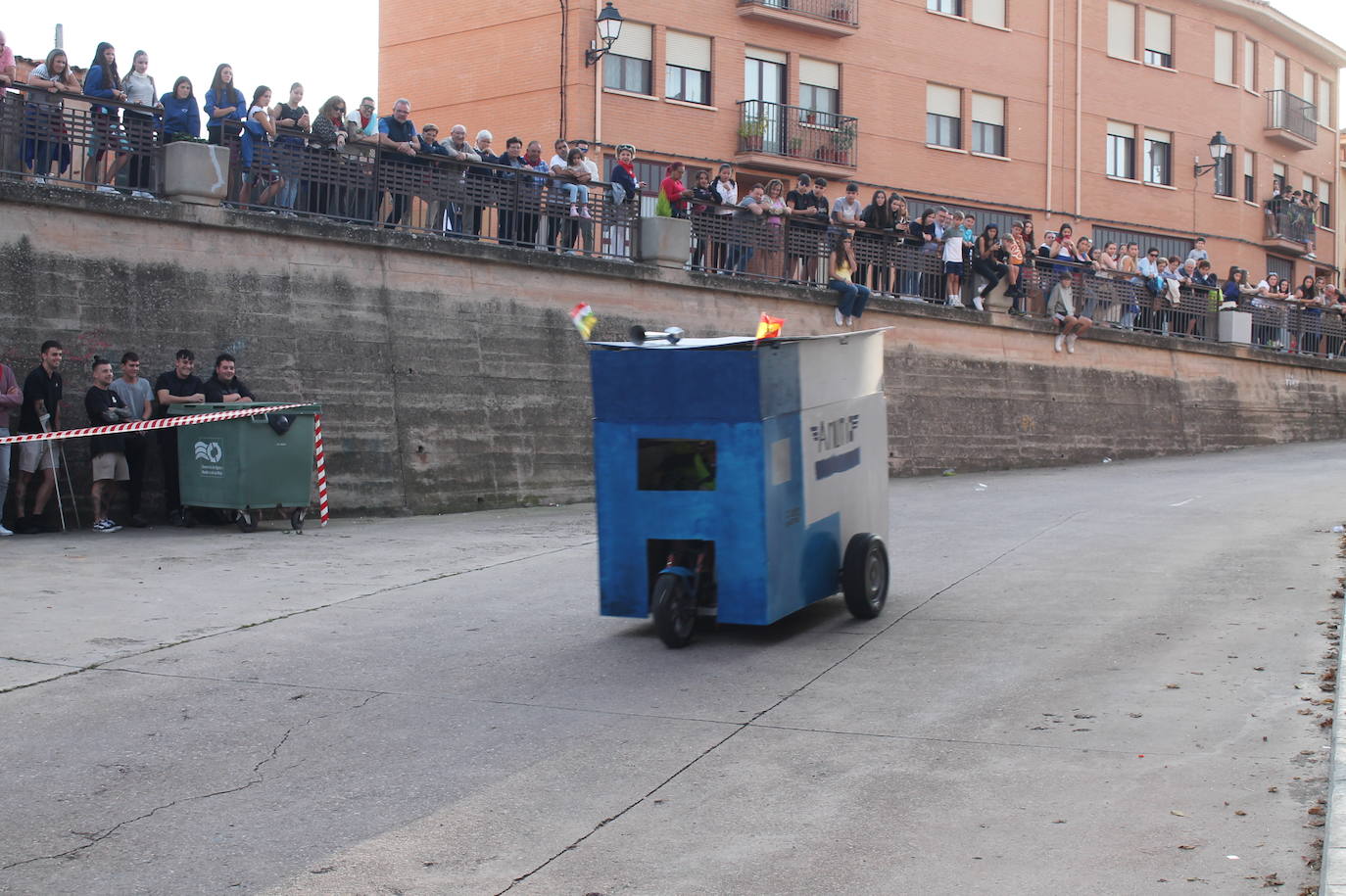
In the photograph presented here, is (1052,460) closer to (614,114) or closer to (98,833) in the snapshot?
(614,114)

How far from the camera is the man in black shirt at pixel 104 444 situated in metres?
14.4

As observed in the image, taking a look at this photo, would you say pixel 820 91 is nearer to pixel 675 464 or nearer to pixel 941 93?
pixel 941 93

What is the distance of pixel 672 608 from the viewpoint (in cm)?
909

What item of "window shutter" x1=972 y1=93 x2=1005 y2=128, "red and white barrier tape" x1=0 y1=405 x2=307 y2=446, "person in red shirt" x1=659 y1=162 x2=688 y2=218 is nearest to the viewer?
"red and white barrier tape" x1=0 y1=405 x2=307 y2=446

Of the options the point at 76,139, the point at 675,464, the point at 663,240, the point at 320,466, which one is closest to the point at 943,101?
the point at 663,240

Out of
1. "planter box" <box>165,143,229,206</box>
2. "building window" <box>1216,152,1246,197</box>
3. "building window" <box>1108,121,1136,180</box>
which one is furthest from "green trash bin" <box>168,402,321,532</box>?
"building window" <box>1216,152,1246,197</box>

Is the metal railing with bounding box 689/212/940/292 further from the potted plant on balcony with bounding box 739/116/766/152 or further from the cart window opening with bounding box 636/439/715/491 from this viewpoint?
the cart window opening with bounding box 636/439/715/491

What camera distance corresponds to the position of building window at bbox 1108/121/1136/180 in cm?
3894

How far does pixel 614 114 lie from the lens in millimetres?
29953

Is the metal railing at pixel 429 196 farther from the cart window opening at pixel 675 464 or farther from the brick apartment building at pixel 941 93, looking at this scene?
the cart window opening at pixel 675 464

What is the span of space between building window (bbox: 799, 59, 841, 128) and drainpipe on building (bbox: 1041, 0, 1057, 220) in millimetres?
7027

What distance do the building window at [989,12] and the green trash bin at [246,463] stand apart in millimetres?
25919

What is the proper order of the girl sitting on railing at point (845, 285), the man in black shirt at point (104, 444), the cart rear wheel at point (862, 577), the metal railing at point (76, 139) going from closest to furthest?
the cart rear wheel at point (862, 577) < the man in black shirt at point (104, 444) < the metal railing at point (76, 139) < the girl sitting on railing at point (845, 285)

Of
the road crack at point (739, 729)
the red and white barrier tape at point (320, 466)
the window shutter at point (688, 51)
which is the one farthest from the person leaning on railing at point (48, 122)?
the window shutter at point (688, 51)
